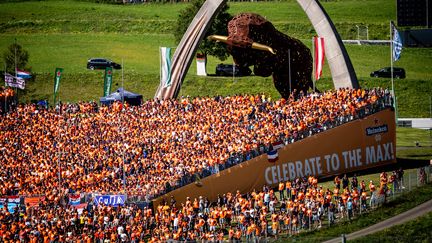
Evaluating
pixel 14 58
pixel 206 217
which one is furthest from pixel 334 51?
pixel 14 58

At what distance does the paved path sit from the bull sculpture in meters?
18.4

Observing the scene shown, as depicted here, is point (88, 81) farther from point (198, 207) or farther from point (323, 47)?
point (198, 207)

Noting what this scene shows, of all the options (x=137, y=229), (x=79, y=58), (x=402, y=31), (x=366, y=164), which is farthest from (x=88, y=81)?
(x=137, y=229)

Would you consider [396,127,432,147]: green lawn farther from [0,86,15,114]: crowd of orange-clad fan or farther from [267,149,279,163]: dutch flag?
[0,86,15,114]: crowd of orange-clad fan

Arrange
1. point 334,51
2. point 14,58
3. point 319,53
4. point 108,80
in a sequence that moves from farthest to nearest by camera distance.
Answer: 1. point 14,58
2. point 108,80
3. point 334,51
4. point 319,53

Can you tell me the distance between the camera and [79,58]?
105 meters

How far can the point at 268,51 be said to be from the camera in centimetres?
6406

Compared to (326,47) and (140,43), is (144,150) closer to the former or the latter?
(326,47)

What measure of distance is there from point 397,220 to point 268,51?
66.7 feet

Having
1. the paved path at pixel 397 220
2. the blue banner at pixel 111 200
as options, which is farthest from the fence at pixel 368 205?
the blue banner at pixel 111 200

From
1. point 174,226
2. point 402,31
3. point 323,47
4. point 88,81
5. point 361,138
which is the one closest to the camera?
point 174,226

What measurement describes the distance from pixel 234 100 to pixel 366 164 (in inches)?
382

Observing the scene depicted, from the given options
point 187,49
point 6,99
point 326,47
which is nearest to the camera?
point 326,47

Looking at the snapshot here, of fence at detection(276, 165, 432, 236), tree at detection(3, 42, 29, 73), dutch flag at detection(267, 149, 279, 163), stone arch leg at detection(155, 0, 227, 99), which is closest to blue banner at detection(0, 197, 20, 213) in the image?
dutch flag at detection(267, 149, 279, 163)
